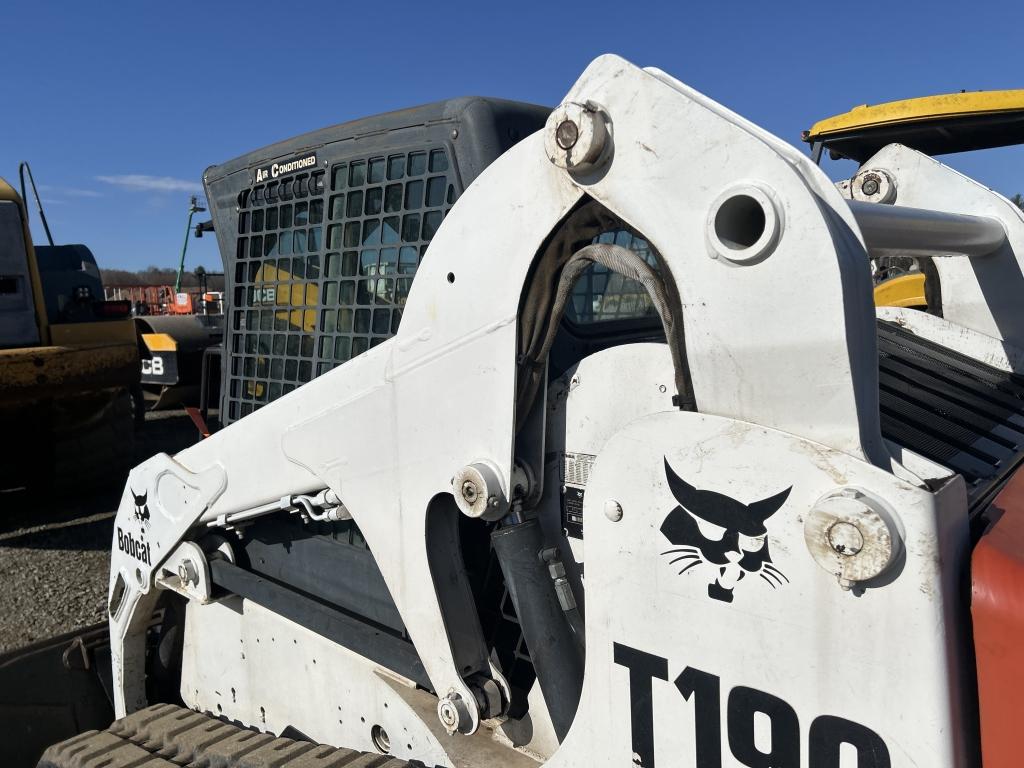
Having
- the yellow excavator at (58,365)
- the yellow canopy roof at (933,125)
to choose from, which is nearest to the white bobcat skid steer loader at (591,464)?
the yellow canopy roof at (933,125)

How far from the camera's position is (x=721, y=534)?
115 cm

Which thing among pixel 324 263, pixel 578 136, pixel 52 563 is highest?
pixel 578 136

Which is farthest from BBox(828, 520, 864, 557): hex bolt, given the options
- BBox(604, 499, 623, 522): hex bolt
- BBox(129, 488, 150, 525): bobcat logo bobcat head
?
BBox(129, 488, 150, 525): bobcat logo bobcat head

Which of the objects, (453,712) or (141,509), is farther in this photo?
(141,509)

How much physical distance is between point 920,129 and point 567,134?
4083mm

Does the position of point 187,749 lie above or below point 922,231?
below

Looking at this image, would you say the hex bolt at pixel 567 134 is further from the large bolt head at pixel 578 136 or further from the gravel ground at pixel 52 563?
the gravel ground at pixel 52 563

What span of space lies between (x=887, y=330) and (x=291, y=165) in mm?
1645

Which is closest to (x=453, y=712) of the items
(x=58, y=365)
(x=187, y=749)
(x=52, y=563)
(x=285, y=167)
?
(x=187, y=749)

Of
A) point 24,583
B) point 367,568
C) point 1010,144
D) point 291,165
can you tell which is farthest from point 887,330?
point 24,583

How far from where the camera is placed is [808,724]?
1.11 metres

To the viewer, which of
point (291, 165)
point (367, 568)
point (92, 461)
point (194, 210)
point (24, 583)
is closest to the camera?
point (367, 568)

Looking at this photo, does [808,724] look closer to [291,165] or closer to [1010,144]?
[291,165]

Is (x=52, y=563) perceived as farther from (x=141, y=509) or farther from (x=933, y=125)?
(x=933, y=125)
